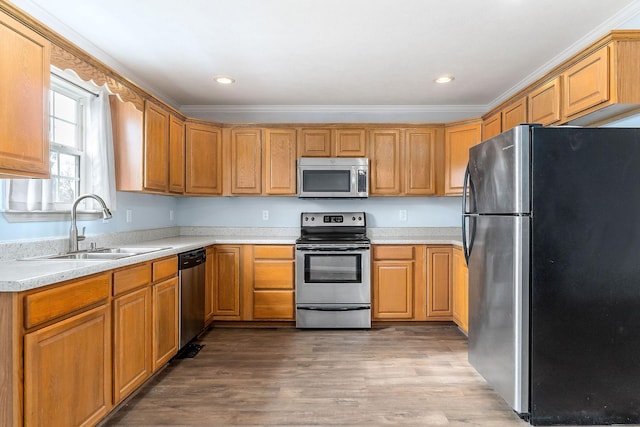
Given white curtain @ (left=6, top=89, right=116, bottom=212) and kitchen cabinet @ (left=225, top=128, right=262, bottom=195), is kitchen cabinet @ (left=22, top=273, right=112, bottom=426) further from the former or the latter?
kitchen cabinet @ (left=225, top=128, right=262, bottom=195)

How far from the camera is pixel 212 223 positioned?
4324mm

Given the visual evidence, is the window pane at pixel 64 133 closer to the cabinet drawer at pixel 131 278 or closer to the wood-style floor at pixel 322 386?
the cabinet drawer at pixel 131 278

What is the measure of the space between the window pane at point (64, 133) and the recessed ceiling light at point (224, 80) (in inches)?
48.6

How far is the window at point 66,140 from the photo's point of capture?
8.36 feet

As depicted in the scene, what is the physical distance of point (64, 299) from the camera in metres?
1.61

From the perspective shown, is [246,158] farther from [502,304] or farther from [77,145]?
[502,304]

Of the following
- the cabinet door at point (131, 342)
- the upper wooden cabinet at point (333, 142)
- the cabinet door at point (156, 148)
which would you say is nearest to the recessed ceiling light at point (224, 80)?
the cabinet door at point (156, 148)

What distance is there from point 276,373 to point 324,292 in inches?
45.1

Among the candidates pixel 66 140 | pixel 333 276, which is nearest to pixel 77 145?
pixel 66 140

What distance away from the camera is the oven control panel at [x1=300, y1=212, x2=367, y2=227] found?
420 centimetres

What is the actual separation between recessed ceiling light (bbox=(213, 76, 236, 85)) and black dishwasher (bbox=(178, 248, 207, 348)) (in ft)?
5.12

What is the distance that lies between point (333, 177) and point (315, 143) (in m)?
0.43

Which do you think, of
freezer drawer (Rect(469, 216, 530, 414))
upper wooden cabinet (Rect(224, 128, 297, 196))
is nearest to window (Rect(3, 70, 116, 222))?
upper wooden cabinet (Rect(224, 128, 297, 196))

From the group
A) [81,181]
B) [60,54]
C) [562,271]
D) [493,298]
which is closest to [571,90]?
[562,271]
